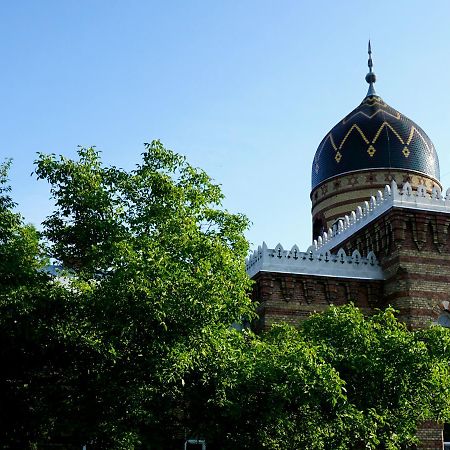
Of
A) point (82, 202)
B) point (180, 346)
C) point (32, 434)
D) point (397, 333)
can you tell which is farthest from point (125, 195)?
point (397, 333)

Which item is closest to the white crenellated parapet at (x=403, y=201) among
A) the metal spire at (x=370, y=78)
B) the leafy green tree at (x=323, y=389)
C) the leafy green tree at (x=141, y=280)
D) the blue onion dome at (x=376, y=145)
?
the blue onion dome at (x=376, y=145)

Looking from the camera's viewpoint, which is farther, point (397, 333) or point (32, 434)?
point (397, 333)

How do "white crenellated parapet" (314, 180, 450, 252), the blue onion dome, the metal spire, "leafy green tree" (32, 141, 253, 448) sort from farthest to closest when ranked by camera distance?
the metal spire
the blue onion dome
"white crenellated parapet" (314, 180, 450, 252)
"leafy green tree" (32, 141, 253, 448)

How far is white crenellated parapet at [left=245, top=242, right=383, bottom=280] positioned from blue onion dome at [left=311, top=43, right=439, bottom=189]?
7.33 metres

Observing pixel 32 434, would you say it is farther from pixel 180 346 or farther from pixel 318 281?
pixel 318 281

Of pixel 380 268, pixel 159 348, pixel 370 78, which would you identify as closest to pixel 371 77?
pixel 370 78

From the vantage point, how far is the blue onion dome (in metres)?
25.4

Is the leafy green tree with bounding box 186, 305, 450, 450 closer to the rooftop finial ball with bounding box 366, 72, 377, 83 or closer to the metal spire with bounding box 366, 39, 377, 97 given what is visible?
the metal spire with bounding box 366, 39, 377, 97

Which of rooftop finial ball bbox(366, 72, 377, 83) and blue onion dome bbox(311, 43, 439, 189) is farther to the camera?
rooftop finial ball bbox(366, 72, 377, 83)

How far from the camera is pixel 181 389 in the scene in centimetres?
1130

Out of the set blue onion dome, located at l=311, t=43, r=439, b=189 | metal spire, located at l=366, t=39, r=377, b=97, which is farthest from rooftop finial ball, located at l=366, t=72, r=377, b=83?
blue onion dome, located at l=311, t=43, r=439, b=189

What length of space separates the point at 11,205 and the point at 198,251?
3887 mm

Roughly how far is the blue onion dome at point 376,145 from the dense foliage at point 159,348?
46.2 ft

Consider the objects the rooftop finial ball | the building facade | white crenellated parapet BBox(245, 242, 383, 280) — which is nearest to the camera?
the building facade
